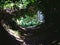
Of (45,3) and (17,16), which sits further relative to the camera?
(17,16)

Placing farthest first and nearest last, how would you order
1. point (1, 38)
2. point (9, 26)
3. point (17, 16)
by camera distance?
point (17, 16), point (9, 26), point (1, 38)

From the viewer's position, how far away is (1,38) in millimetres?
7863

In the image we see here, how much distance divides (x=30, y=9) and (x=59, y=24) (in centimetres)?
488

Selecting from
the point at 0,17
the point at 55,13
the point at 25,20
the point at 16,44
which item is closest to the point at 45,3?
Result: the point at 55,13

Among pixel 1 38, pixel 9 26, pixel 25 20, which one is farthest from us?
pixel 25 20

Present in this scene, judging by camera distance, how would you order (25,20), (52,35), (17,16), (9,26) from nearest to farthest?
(52,35)
(9,26)
(17,16)
(25,20)

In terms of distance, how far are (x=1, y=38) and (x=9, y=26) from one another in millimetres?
3879

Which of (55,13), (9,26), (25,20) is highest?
(55,13)

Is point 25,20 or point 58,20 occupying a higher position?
point 58,20

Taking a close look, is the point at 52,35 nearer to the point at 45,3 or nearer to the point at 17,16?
the point at 45,3

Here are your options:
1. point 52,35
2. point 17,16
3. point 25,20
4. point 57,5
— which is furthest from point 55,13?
point 25,20

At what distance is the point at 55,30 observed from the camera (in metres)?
9.55

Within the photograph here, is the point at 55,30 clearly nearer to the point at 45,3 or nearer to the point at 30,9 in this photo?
the point at 45,3

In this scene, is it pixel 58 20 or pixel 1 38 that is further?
pixel 58 20
